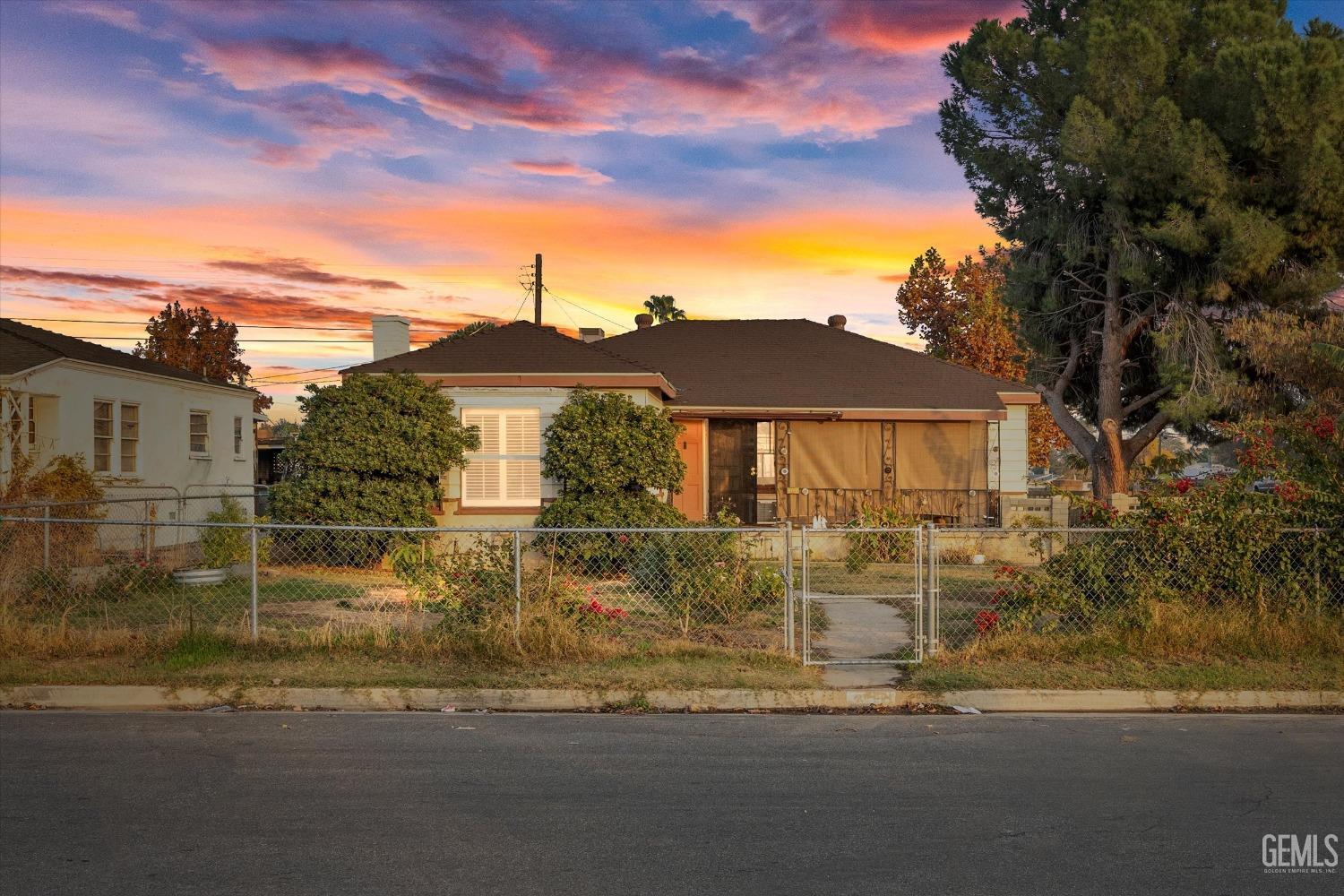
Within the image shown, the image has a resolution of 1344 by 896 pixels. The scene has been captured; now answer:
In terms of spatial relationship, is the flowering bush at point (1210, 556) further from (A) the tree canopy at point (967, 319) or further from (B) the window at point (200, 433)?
(A) the tree canopy at point (967, 319)

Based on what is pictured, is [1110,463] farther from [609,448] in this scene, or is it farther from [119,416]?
[119,416]

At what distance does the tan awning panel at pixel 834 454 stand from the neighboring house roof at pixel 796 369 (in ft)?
2.40

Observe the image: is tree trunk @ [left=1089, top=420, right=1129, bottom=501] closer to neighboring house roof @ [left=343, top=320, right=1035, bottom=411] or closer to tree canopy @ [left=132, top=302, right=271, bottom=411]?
neighboring house roof @ [left=343, top=320, right=1035, bottom=411]

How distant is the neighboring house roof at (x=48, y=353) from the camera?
62.0 feet

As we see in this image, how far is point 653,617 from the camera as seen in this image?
11953mm

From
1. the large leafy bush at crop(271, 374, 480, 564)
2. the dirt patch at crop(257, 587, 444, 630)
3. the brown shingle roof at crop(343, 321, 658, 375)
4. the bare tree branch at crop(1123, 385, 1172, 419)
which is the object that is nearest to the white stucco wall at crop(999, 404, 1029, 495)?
the bare tree branch at crop(1123, 385, 1172, 419)

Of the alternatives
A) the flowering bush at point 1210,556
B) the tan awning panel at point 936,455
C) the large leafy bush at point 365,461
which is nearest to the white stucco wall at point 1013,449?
the tan awning panel at point 936,455

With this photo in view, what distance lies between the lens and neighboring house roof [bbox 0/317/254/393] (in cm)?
1889

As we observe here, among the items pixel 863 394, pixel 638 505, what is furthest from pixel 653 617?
pixel 863 394

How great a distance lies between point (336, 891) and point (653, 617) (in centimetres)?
732

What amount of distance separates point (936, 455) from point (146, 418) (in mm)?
→ 17248

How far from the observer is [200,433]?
25188 millimetres

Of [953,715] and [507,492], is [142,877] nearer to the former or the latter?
[953,715]

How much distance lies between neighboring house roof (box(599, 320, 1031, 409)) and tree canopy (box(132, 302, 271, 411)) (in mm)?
30221
